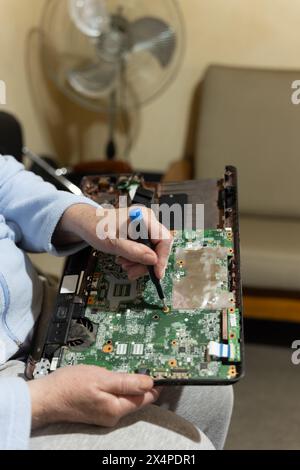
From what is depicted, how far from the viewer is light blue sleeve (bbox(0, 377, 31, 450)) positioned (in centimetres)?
77

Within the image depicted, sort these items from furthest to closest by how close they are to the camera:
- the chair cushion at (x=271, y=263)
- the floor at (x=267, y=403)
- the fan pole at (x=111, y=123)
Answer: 1. the fan pole at (x=111, y=123)
2. the chair cushion at (x=271, y=263)
3. the floor at (x=267, y=403)

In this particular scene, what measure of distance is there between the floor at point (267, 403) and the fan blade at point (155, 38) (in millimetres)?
1170

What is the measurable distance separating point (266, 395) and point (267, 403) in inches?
1.3

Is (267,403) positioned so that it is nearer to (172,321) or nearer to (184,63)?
(172,321)

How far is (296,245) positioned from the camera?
5.89 ft

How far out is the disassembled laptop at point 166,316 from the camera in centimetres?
85

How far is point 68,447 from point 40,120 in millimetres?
1742

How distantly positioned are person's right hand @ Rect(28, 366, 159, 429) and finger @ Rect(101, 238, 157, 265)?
0.70 feet

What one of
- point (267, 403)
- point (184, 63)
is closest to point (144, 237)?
point (267, 403)

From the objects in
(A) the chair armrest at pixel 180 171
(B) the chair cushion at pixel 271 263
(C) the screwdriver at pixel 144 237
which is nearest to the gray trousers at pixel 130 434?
(C) the screwdriver at pixel 144 237

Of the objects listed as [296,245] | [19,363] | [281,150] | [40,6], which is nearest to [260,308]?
[296,245]

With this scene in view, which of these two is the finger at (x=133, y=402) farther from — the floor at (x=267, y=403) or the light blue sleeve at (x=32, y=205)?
the floor at (x=267, y=403)

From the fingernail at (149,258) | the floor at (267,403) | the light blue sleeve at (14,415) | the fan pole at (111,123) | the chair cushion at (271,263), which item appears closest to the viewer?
the light blue sleeve at (14,415)

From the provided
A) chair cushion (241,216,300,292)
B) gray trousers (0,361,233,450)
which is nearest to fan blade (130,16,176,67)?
chair cushion (241,216,300,292)
